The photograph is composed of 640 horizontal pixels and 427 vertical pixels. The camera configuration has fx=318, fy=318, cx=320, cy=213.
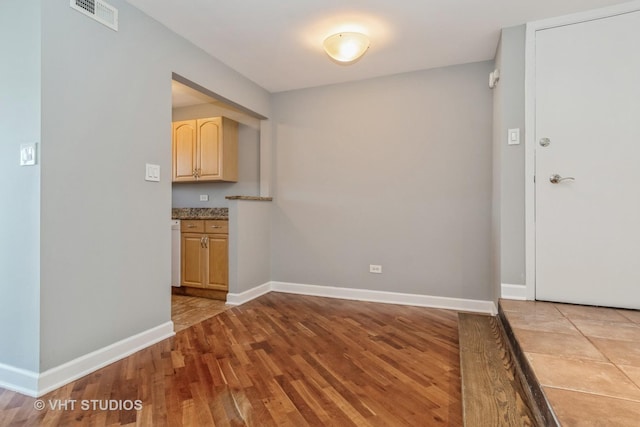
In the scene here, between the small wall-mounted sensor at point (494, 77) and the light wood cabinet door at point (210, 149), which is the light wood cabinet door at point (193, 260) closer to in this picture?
the light wood cabinet door at point (210, 149)

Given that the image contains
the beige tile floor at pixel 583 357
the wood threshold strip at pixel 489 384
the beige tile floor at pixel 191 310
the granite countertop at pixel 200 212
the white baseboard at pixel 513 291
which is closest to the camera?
the beige tile floor at pixel 583 357

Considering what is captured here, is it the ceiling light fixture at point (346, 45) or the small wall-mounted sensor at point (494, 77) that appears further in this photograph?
the small wall-mounted sensor at point (494, 77)

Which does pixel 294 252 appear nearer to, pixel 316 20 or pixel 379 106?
pixel 379 106

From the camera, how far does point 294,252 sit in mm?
3914

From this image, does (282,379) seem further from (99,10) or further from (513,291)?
(99,10)

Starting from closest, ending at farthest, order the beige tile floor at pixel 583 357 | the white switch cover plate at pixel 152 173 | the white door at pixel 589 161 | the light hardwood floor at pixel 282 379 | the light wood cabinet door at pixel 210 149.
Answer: the beige tile floor at pixel 583 357, the light hardwood floor at pixel 282 379, the white door at pixel 589 161, the white switch cover plate at pixel 152 173, the light wood cabinet door at pixel 210 149

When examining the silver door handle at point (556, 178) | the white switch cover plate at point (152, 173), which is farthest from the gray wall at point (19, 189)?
the silver door handle at point (556, 178)

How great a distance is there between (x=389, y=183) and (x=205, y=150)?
2371 mm

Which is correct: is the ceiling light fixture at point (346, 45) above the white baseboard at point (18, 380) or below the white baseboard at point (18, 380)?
above

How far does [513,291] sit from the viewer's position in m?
Result: 2.52

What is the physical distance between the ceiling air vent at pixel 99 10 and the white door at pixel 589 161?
3.09 metres

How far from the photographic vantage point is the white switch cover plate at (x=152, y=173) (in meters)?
2.38

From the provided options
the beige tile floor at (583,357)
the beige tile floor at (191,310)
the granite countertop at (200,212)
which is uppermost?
the granite countertop at (200,212)

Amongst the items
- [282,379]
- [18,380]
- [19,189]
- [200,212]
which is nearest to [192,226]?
[200,212]
